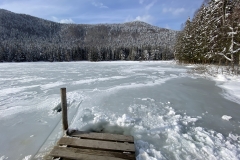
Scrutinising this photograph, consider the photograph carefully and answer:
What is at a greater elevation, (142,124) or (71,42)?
(71,42)

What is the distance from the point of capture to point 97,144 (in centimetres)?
282

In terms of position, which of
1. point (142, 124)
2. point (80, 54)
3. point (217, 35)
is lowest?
point (142, 124)

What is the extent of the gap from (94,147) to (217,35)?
15.6 m

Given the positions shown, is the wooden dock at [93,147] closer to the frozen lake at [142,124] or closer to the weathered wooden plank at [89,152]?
the weathered wooden plank at [89,152]

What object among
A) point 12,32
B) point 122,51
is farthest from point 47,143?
point 12,32

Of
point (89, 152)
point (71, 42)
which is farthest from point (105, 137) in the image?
point (71, 42)

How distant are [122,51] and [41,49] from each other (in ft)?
123

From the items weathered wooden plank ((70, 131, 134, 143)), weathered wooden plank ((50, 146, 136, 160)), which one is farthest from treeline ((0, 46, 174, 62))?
weathered wooden plank ((50, 146, 136, 160))

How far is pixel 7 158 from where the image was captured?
2.70 m

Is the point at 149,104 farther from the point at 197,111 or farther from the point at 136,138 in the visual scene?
the point at 136,138

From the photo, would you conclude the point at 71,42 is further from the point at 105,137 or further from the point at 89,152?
the point at 89,152

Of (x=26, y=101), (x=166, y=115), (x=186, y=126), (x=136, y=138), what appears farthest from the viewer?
(x=26, y=101)

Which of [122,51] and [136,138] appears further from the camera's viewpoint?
[122,51]

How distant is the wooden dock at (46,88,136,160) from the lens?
251 cm
